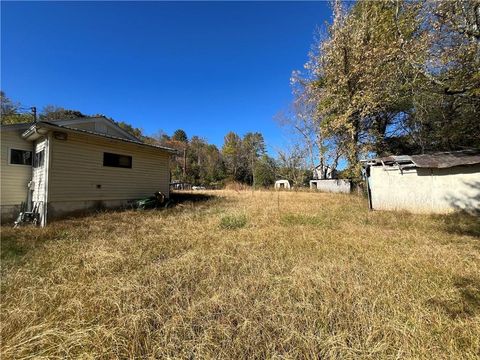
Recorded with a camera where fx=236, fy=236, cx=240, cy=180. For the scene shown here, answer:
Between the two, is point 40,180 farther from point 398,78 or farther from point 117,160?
point 398,78

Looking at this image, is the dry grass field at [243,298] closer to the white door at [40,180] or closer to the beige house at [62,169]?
the white door at [40,180]

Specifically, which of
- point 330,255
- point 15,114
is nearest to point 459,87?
point 330,255

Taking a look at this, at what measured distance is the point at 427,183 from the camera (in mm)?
8797

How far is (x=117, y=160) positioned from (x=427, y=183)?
40.1ft

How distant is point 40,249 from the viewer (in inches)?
180

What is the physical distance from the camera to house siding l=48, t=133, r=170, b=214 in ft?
26.5

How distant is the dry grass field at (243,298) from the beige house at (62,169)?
3.63m

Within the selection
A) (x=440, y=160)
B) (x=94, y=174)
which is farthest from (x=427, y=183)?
(x=94, y=174)

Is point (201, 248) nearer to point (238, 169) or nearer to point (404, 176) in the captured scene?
point (404, 176)

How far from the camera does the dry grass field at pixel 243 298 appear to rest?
1.91m

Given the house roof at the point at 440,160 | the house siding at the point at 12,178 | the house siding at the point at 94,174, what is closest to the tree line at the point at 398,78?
the house roof at the point at 440,160

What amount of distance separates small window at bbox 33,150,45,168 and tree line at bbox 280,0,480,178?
12120mm

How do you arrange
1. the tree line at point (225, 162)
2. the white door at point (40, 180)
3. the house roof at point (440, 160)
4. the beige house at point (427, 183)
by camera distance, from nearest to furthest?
the white door at point (40, 180)
the house roof at point (440, 160)
the beige house at point (427, 183)
the tree line at point (225, 162)

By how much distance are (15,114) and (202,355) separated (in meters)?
28.3
